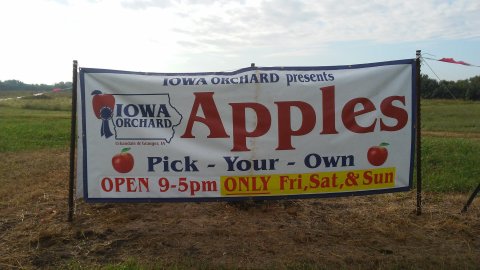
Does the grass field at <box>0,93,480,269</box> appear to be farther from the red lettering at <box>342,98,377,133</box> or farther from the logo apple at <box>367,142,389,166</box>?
the red lettering at <box>342,98,377,133</box>

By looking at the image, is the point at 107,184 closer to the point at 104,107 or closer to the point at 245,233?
the point at 104,107

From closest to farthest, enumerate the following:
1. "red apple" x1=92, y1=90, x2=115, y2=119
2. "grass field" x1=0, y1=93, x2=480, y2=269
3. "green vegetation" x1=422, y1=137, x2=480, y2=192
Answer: "grass field" x1=0, y1=93, x2=480, y2=269 < "red apple" x1=92, y1=90, x2=115, y2=119 < "green vegetation" x1=422, y1=137, x2=480, y2=192

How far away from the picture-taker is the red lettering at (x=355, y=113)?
198 inches

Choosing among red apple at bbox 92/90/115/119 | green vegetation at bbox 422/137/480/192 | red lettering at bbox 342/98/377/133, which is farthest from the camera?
green vegetation at bbox 422/137/480/192

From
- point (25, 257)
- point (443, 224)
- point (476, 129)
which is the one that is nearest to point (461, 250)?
point (443, 224)

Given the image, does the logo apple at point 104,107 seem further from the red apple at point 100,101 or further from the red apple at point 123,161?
the red apple at point 123,161

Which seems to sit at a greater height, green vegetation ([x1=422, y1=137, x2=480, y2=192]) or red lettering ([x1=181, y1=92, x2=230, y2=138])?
red lettering ([x1=181, y1=92, x2=230, y2=138])

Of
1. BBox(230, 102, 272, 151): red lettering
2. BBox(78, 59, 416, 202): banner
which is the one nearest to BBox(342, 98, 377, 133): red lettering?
BBox(78, 59, 416, 202): banner

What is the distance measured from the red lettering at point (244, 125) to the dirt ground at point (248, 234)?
100 cm

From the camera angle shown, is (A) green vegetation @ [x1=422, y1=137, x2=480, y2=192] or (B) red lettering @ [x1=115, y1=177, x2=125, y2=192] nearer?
(B) red lettering @ [x1=115, y1=177, x2=125, y2=192]

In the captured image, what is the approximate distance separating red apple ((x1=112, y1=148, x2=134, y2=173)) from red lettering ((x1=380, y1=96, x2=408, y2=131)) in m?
3.08

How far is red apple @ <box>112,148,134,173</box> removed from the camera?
4.93 m

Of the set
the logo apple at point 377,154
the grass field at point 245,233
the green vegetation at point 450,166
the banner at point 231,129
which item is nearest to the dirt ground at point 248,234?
the grass field at point 245,233

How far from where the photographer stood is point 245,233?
4797mm
